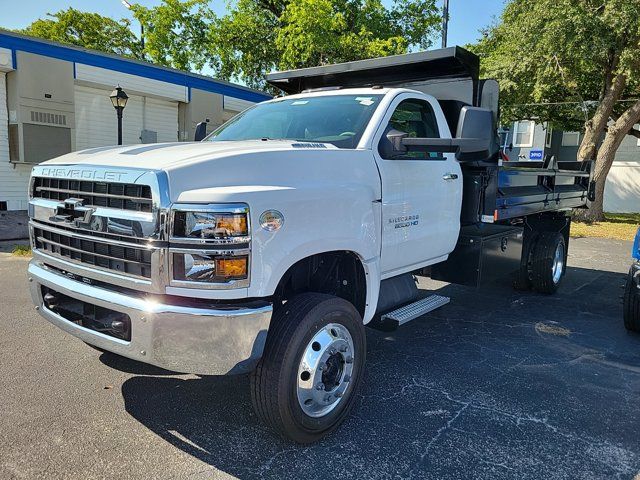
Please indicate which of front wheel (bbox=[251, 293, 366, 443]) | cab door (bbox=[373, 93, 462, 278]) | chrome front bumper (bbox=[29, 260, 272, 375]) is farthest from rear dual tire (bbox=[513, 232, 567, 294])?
chrome front bumper (bbox=[29, 260, 272, 375])

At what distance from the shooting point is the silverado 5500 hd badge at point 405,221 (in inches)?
150

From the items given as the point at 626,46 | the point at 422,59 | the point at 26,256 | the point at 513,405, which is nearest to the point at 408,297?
the point at 513,405

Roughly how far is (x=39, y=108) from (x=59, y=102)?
0.66 meters

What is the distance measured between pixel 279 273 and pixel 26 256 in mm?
7887

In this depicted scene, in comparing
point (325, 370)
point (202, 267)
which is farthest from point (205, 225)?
point (325, 370)

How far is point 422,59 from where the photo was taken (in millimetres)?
4738

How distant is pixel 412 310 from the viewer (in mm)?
4086

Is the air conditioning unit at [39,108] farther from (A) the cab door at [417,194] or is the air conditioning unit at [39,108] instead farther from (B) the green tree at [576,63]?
(B) the green tree at [576,63]

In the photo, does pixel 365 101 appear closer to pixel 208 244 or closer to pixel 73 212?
pixel 208 244

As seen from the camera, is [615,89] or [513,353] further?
[615,89]

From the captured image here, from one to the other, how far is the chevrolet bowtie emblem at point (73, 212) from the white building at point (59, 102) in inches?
398

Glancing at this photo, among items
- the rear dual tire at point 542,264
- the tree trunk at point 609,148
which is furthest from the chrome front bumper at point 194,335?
the tree trunk at point 609,148

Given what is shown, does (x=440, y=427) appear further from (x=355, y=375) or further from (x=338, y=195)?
(x=338, y=195)

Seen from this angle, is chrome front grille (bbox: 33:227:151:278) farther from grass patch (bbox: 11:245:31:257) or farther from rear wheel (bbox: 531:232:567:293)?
grass patch (bbox: 11:245:31:257)
